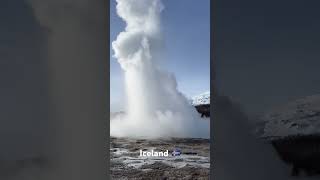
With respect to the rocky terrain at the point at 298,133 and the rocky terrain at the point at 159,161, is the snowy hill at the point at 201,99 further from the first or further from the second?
the rocky terrain at the point at 298,133

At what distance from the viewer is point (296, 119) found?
165 cm

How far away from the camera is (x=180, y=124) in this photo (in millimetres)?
2119

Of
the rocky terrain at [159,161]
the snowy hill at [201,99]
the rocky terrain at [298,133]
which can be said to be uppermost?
the snowy hill at [201,99]

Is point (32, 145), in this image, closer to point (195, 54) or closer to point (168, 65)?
point (168, 65)

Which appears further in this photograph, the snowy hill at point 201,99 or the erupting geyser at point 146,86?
the erupting geyser at point 146,86

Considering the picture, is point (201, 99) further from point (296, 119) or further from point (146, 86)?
point (296, 119)

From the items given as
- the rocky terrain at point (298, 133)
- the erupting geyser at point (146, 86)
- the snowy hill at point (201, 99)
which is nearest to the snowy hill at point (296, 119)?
the rocky terrain at point (298, 133)

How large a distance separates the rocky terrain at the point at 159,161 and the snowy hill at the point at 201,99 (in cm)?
20

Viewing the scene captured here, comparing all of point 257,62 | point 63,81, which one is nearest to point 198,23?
point 257,62

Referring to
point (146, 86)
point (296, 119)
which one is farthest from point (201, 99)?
point (296, 119)

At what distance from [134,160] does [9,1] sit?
107 centimetres

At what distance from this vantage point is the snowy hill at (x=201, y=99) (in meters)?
2.03

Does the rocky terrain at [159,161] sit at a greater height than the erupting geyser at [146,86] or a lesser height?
lesser

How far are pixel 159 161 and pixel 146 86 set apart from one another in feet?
1.43
